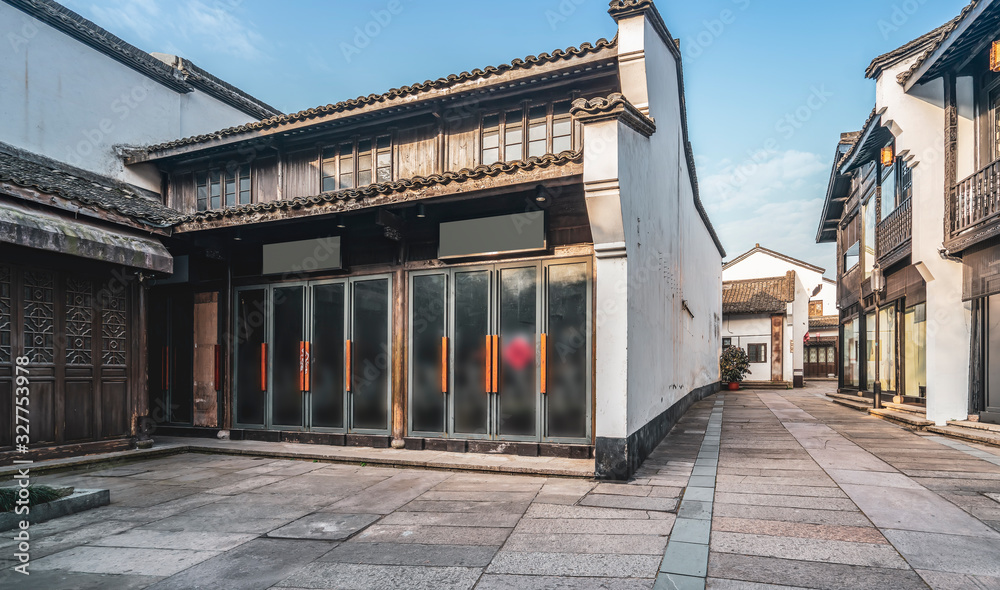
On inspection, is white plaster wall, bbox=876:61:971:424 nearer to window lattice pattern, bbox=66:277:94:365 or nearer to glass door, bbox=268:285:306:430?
glass door, bbox=268:285:306:430

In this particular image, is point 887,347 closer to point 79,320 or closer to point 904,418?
point 904,418

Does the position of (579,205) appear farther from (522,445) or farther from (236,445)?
(236,445)

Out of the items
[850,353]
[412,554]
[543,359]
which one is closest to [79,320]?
[543,359]

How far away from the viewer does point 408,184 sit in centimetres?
794

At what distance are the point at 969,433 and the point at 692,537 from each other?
7.90m

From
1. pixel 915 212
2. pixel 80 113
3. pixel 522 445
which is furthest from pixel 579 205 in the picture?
pixel 80 113

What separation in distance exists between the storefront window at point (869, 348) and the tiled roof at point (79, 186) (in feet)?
59.5

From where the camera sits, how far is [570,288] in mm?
7984

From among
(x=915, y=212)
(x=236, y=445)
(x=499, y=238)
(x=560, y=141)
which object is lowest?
(x=236, y=445)

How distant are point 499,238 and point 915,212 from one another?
8.98m

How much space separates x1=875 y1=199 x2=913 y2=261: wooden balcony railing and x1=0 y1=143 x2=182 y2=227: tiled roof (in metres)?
15.2

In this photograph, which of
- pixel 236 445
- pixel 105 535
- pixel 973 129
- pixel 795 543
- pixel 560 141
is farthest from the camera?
pixel 973 129

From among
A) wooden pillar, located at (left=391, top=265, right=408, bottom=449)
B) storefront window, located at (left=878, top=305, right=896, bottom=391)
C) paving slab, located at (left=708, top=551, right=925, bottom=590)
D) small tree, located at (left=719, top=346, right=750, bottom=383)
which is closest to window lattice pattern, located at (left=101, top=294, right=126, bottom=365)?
wooden pillar, located at (left=391, top=265, right=408, bottom=449)

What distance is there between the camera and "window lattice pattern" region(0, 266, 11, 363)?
7570 mm
